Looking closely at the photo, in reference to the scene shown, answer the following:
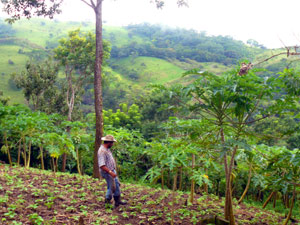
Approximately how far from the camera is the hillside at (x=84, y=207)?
5219mm

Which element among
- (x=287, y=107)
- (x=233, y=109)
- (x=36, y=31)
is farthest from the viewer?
(x=36, y=31)

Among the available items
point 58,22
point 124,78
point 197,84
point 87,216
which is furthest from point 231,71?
point 58,22

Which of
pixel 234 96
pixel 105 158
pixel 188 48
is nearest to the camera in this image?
pixel 234 96

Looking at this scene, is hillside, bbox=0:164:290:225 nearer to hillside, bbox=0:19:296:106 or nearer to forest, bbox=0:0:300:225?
forest, bbox=0:0:300:225

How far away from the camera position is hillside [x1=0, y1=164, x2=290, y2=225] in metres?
5.22

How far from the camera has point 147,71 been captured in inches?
2857

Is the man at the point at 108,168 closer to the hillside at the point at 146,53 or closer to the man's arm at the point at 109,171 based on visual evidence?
the man's arm at the point at 109,171

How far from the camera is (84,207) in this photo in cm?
593

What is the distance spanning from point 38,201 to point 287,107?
5.42 metres

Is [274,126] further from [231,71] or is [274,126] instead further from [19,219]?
[19,219]

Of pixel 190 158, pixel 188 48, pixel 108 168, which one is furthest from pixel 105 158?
pixel 188 48

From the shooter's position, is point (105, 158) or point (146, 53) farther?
point (146, 53)

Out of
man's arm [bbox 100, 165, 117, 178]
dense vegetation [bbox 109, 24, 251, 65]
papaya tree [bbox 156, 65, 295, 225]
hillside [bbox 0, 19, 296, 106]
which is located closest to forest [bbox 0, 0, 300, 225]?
papaya tree [bbox 156, 65, 295, 225]

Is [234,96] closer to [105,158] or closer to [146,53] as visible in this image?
[105,158]
